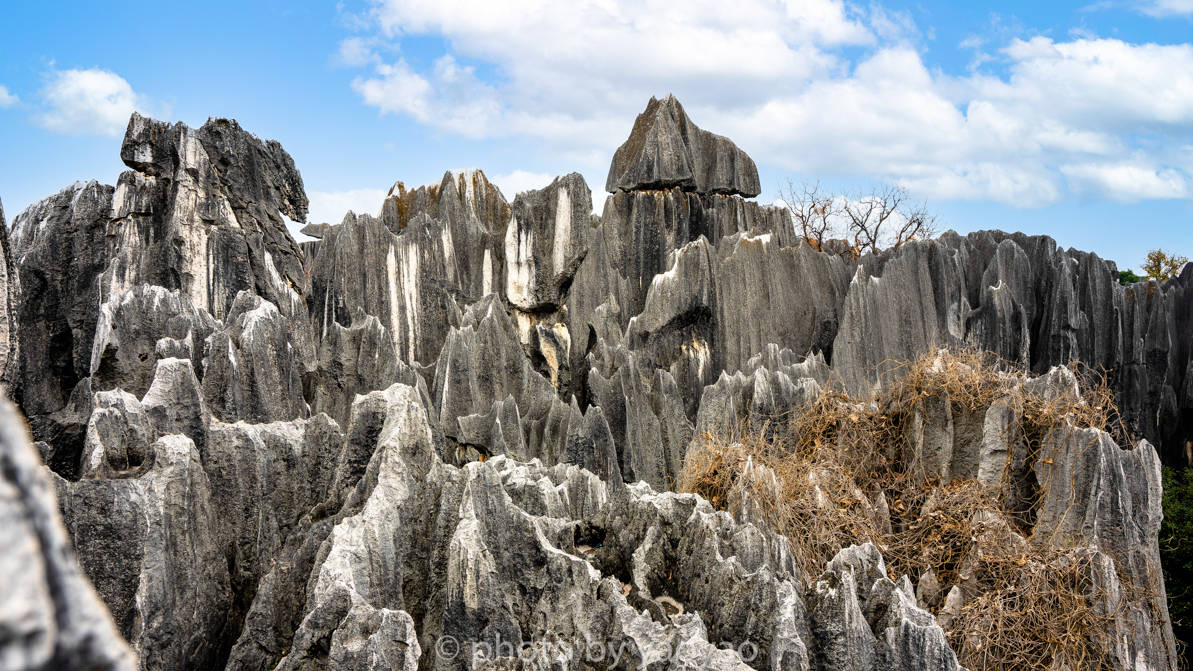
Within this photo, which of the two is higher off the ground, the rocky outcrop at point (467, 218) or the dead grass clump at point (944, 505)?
the rocky outcrop at point (467, 218)

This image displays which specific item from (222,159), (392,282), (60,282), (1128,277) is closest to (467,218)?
(392,282)

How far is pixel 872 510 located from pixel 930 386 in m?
1.80

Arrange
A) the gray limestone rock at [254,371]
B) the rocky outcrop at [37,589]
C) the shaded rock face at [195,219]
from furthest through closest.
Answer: the shaded rock face at [195,219], the gray limestone rock at [254,371], the rocky outcrop at [37,589]

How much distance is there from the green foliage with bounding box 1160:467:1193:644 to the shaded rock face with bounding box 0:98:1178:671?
13.9ft

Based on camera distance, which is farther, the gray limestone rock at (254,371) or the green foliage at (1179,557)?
the green foliage at (1179,557)

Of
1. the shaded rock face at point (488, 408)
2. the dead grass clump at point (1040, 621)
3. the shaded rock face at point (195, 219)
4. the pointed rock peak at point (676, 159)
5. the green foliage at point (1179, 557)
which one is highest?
the pointed rock peak at point (676, 159)

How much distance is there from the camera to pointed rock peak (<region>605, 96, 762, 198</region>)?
20.7m

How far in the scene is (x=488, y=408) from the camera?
14.6 m

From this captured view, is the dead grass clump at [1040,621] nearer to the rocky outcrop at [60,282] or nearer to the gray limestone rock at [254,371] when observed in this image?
the gray limestone rock at [254,371]

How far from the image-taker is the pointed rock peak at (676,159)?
20.7m

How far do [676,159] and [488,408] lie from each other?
908cm

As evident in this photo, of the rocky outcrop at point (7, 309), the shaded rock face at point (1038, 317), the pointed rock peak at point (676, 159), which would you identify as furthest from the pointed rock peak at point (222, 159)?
the shaded rock face at point (1038, 317)

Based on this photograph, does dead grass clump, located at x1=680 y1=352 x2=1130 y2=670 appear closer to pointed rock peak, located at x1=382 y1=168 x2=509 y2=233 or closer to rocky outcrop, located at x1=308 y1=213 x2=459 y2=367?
rocky outcrop, located at x1=308 y1=213 x2=459 y2=367

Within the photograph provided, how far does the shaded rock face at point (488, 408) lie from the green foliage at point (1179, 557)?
424 cm
